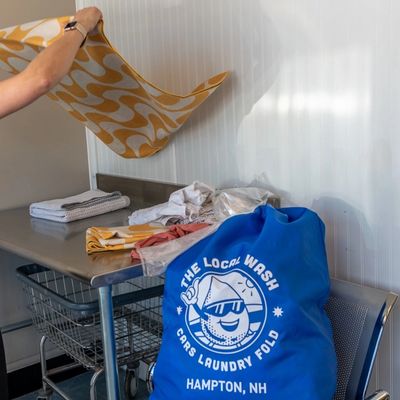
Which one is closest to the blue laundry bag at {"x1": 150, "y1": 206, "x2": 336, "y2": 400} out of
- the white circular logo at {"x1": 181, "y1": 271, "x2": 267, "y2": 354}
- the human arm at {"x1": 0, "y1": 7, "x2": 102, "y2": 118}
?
the white circular logo at {"x1": 181, "y1": 271, "x2": 267, "y2": 354}

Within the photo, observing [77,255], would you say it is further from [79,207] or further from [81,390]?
[81,390]

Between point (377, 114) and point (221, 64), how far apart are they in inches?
22.8

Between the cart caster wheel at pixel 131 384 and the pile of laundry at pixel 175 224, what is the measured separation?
2.48ft

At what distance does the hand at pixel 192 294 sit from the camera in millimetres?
1095

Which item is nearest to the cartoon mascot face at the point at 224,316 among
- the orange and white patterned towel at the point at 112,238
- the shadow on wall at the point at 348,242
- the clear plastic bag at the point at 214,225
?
the clear plastic bag at the point at 214,225

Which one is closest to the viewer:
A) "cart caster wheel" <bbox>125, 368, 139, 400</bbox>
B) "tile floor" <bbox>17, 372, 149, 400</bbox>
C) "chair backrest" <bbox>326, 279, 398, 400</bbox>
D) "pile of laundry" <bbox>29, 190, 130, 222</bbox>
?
"chair backrest" <bbox>326, 279, 398, 400</bbox>

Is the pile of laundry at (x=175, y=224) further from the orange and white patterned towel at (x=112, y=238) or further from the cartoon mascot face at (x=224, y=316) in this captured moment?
the cartoon mascot face at (x=224, y=316)

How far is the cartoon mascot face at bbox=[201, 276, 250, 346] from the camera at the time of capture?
105cm

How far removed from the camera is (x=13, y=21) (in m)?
2.15

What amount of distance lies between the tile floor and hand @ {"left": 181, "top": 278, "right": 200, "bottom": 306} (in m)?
1.19

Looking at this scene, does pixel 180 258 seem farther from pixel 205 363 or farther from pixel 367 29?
pixel 367 29

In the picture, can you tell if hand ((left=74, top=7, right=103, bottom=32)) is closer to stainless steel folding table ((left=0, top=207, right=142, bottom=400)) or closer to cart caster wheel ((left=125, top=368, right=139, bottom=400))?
stainless steel folding table ((left=0, top=207, right=142, bottom=400))

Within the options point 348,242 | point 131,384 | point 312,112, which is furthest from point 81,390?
point 312,112

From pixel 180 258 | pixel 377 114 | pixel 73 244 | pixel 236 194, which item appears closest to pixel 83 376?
pixel 73 244
